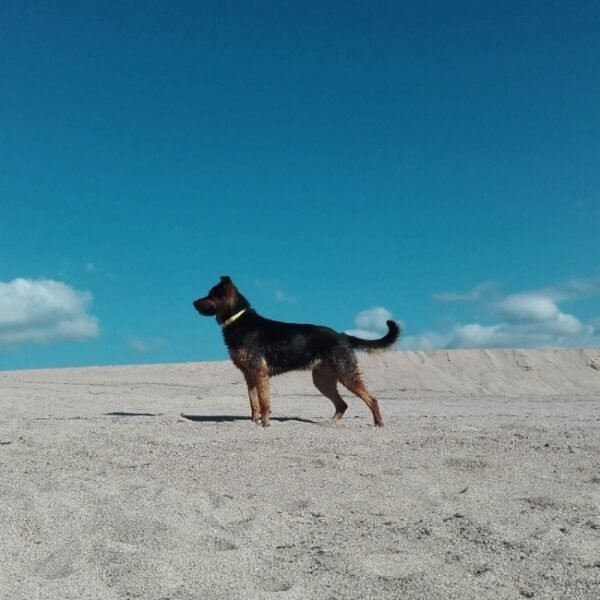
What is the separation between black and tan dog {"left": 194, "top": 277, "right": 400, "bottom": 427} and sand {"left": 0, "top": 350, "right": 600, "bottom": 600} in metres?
0.60

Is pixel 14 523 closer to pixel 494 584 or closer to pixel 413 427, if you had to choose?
pixel 494 584

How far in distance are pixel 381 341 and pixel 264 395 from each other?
1.85m

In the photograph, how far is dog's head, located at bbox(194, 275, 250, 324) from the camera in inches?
420

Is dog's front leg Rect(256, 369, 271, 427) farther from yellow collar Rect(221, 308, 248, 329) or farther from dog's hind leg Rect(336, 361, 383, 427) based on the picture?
dog's hind leg Rect(336, 361, 383, 427)

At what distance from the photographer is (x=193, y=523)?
17.6ft

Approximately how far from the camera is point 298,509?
18.8ft

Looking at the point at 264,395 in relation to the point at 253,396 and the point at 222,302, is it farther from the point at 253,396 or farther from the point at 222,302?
the point at 222,302

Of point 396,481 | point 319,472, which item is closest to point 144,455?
point 319,472

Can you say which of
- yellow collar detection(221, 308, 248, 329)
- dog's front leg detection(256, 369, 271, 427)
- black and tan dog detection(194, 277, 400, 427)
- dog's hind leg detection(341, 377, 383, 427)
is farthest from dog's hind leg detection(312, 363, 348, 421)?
yellow collar detection(221, 308, 248, 329)

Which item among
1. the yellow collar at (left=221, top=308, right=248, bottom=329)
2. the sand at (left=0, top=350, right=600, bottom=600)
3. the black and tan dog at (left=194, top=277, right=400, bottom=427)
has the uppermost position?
the yellow collar at (left=221, top=308, right=248, bottom=329)

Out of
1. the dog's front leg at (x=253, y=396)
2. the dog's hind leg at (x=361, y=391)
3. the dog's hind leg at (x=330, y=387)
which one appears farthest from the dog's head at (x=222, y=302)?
the dog's hind leg at (x=361, y=391)

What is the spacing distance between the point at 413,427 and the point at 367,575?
534cm

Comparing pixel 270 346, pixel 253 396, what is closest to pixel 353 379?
pixel 270 346

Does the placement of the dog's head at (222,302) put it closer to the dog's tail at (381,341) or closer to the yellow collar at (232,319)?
the yellow collar at (232,319)
